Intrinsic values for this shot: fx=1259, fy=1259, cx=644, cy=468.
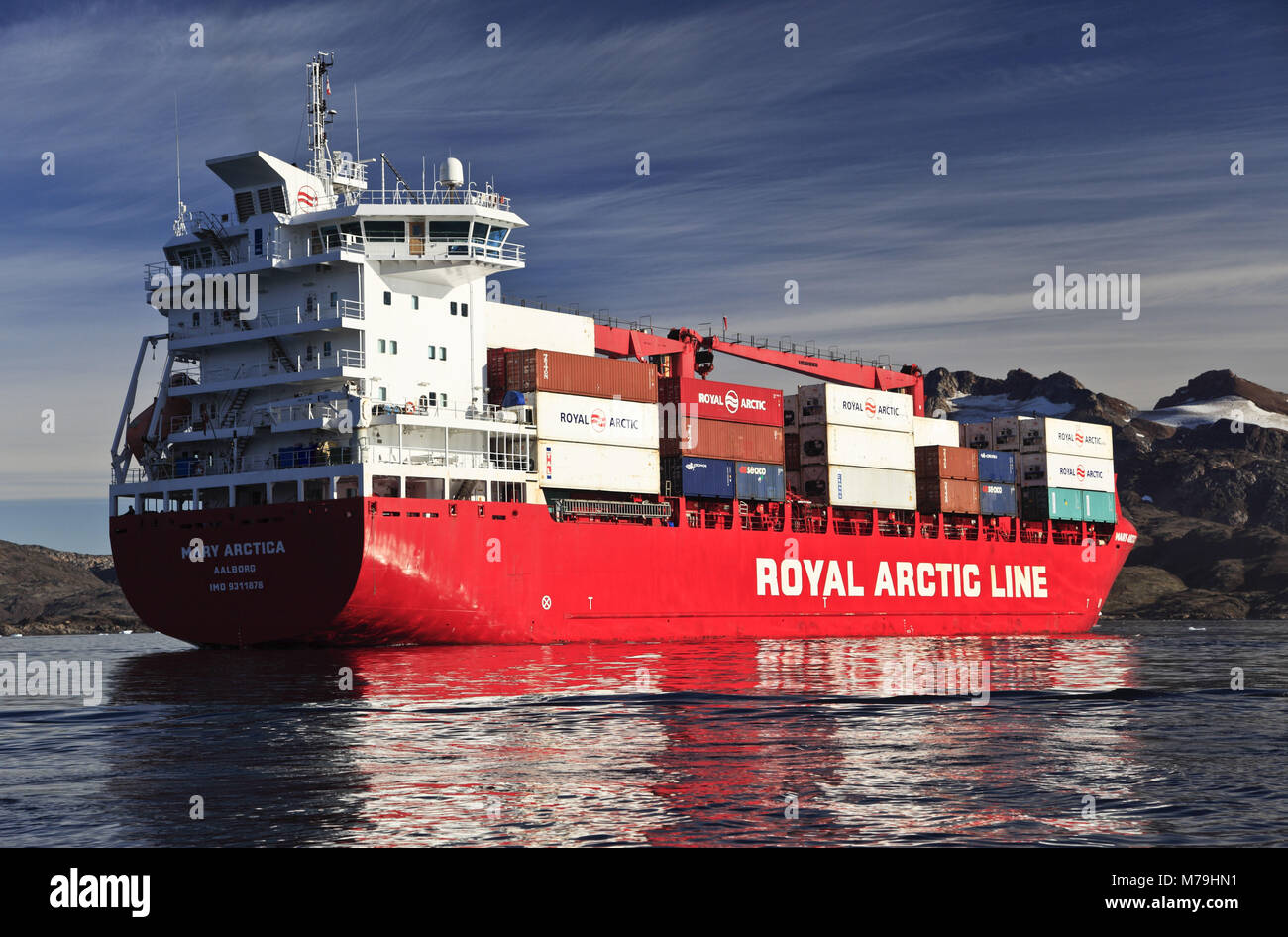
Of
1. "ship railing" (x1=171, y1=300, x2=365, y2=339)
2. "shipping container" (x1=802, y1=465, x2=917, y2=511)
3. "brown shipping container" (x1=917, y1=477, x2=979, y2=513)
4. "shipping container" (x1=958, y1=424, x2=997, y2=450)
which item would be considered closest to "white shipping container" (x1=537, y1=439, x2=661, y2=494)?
"ship railing" (x1=171, y1=300, x2=365, y2=339)

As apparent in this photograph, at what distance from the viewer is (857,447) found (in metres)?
61.0

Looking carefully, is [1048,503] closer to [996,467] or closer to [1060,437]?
[1060,437]

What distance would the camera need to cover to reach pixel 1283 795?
1433 cm

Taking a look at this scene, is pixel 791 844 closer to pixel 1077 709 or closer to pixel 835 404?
pixel 1077 709

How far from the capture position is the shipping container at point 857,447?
59688 mm

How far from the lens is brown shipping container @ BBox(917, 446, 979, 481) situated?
213ft

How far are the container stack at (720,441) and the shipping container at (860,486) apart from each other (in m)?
3.06

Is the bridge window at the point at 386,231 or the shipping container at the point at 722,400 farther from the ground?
the bridge window at the point at 386,231

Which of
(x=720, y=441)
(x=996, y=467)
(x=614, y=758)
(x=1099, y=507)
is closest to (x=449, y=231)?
(x=720, y=441)

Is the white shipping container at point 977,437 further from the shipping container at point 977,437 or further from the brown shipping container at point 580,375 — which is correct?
the brown shipping container at point 580,375

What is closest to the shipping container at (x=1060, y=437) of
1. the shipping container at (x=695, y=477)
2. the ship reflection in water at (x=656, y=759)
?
the shipping container at (x=695, y=477)

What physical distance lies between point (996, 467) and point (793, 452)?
1432 centimetres

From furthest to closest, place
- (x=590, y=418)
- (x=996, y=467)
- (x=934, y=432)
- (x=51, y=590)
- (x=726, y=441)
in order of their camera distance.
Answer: (x=51, y=590), (x=996, y=467), (x=934, y=432), (x=726, y=441), (x=590, y=418)

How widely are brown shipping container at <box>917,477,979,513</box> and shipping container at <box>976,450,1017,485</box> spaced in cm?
242
